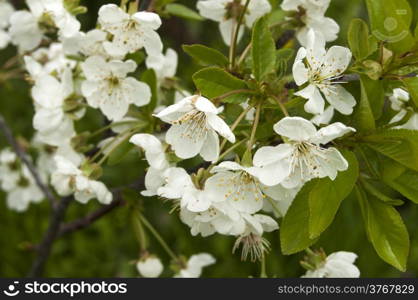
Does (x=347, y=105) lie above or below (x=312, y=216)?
above

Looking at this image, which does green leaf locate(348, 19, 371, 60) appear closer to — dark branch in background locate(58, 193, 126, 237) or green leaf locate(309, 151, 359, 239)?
green leaf locate(309, 151, 359, 239)

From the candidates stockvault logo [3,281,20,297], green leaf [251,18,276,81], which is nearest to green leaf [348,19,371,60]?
green leaf [251,18,276,81]

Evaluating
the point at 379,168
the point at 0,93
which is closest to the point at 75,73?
the point at 379,168

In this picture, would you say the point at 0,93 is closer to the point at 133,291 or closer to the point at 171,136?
the point at 133,291

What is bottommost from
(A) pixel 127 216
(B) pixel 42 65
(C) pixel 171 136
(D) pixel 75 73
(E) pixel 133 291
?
(E) pixel 133 291

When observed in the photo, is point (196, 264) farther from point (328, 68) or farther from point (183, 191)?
point (328, 68)

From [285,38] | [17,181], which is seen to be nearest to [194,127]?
[285,38]

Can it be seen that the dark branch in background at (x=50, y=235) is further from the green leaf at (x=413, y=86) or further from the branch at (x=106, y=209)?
the green leaf at (x=413, y=86)
